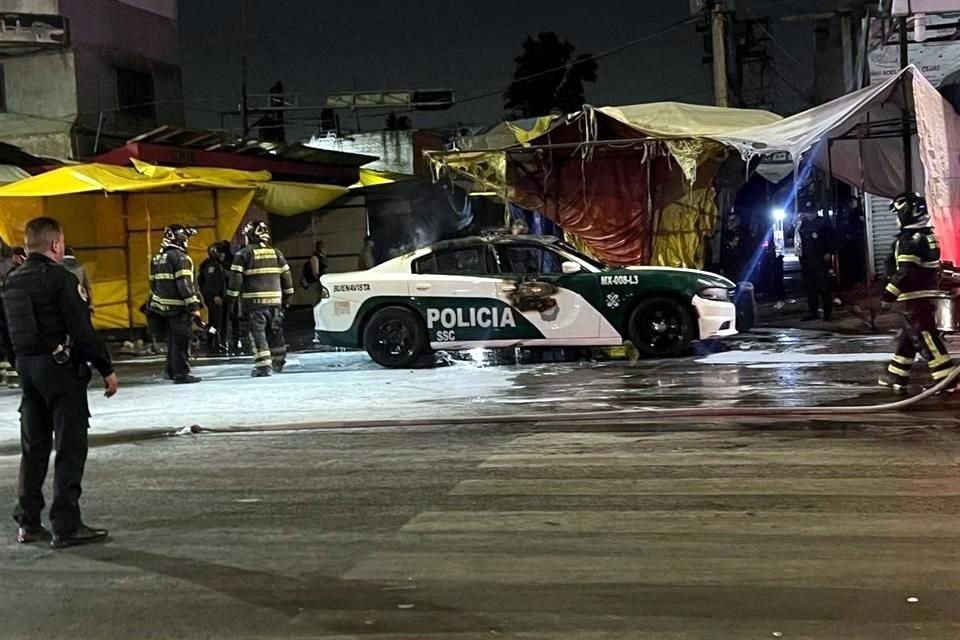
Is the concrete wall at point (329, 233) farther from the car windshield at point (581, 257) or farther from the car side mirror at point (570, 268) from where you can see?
the car side mirror at point (570, 268)

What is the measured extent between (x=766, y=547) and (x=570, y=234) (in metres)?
12.2

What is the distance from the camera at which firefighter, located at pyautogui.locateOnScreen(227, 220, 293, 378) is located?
1273cm

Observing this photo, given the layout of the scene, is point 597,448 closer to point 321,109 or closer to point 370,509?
point 370,509

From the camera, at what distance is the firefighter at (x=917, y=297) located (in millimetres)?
9438

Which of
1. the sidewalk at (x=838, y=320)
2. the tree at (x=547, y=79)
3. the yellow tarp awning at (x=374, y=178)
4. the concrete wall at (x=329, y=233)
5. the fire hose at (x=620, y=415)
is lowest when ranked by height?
the fire hose at (x=620, y=415)

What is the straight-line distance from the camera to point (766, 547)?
513 cm

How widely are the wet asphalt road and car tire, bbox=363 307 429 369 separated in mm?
4272

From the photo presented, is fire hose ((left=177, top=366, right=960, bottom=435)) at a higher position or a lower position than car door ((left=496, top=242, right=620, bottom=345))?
lower

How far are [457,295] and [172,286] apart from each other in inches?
138

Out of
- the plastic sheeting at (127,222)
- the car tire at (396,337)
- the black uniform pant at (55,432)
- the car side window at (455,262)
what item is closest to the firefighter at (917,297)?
the car side window at (455,262)

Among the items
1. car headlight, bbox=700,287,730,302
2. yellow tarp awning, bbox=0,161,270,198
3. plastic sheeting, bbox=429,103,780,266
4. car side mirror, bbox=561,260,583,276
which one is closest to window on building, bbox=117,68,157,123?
yellow tarp awning, bbox=0,161,270,198

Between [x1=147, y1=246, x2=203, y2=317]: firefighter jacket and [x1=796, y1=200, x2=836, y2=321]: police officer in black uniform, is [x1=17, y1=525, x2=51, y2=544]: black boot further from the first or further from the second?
[x1=796, y1=200, x2=836, y2=321]: police officer in black uniform

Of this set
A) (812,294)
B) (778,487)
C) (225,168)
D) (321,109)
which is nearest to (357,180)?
(225,168)

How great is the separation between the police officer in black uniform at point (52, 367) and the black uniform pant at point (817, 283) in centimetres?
1343
